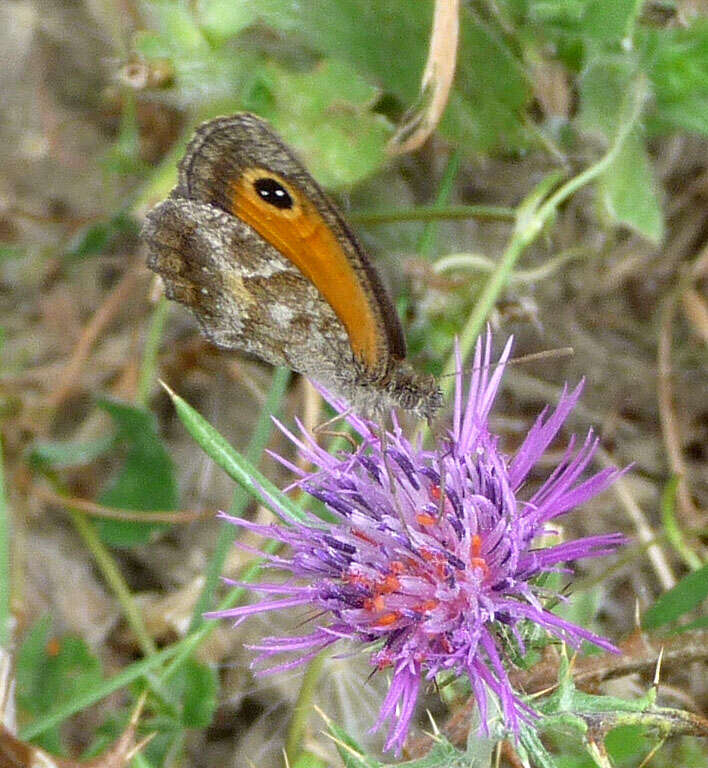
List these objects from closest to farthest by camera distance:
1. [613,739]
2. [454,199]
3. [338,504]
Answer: [338,504]
[613,739]
[454,199]

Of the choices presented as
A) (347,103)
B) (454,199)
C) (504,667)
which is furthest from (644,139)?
(504,667)

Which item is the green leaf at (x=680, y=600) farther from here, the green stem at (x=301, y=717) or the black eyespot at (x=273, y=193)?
the black eyespot at (x=273, y=193)

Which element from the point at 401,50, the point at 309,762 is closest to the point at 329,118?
the point at 401,50

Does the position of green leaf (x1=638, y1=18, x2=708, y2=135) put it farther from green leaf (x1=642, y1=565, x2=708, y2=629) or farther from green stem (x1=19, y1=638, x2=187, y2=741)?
green stem (x1=19, y1=638, x2=187, y2=741)

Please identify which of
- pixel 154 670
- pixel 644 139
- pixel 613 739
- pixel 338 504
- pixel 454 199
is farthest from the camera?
pixel 454 199

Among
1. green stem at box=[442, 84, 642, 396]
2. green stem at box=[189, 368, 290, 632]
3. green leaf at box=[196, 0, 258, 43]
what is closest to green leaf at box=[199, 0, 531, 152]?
green leaf at box=[196, 0, 258, 43]

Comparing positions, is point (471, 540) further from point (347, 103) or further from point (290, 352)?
point (347, 103)

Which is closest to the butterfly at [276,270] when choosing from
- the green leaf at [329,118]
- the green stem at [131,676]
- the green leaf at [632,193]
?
the green stem at [131,676]
